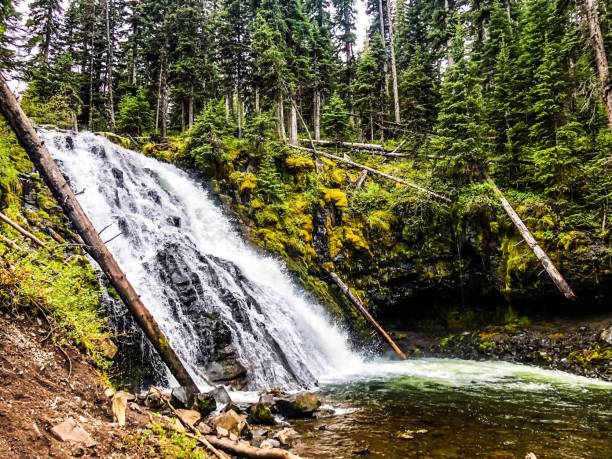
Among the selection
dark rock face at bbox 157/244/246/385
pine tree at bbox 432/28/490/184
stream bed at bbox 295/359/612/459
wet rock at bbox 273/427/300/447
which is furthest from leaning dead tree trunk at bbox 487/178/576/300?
wet rock at bbox 273/427/300/447

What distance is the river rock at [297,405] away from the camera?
889 cm

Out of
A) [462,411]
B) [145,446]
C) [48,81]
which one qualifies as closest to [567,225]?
[462,411]

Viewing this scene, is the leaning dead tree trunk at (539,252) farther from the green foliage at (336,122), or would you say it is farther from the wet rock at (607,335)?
the green foliage at (336,122)

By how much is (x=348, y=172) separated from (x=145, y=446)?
2102 cm

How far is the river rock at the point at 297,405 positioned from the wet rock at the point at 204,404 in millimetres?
1683

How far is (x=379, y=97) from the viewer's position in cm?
3372

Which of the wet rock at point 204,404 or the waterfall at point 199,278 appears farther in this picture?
the waterfall at point 199,278

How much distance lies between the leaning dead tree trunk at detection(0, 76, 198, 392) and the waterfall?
13.6 ft

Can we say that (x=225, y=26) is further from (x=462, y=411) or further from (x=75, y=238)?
(x=462, y=411)

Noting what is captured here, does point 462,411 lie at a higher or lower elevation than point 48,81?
lower

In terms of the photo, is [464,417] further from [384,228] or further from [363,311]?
[384,228]

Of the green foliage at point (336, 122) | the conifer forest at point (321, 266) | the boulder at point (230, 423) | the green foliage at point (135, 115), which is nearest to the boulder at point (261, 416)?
the conifer forest at point (321, 266)

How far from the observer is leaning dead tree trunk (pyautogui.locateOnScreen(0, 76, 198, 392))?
625 centimetres

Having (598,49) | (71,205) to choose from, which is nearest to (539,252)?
(598,49)
